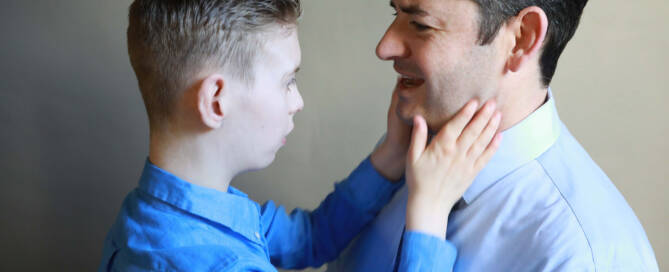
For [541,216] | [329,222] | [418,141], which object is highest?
[418,141]

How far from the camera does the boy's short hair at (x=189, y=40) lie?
918 mm

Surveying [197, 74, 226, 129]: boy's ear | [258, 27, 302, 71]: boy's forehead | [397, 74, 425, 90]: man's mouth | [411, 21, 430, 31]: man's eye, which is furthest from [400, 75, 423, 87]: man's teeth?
[197, 74, 226, 129]: boy's ear

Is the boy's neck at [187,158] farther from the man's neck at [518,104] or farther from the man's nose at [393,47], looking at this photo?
the man's neck at [518,104]

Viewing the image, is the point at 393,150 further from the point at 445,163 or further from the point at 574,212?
the point at 574,212

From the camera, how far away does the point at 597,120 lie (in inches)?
59.0

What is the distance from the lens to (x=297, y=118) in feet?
5.36

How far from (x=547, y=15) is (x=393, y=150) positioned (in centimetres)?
40

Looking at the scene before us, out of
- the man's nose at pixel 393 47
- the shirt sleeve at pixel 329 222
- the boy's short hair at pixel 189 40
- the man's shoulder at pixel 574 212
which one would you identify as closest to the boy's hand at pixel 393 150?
the shirt sleeve at pixel 329 222

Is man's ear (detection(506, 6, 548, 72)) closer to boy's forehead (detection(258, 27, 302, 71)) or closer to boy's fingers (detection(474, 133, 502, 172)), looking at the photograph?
boy's fingers (detection(474, 133, 502, 172))

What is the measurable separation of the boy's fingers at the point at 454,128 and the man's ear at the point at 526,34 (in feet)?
0.35

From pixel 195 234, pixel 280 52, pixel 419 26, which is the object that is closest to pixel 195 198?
pixel 195 234

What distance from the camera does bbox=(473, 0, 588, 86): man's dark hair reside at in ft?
3.10

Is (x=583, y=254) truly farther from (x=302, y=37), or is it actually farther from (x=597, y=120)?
(x=302, y=37)

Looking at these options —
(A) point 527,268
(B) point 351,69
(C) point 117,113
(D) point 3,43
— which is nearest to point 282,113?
(A) point 527,268
